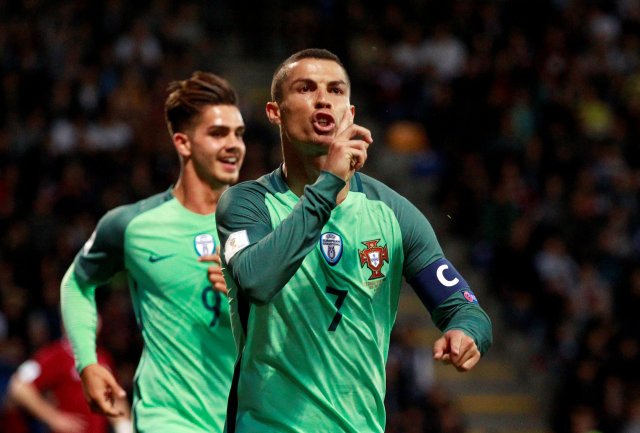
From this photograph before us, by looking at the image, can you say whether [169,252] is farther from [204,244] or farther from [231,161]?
[231,161]

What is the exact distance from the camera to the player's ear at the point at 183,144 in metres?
6.66

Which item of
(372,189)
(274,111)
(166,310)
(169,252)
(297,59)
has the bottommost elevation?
(166,310)

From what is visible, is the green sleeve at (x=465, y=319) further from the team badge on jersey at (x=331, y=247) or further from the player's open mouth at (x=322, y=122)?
the player's open mouth at (x=322, y=122)

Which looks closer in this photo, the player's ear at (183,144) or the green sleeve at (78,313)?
the green sleeve at (78,313)

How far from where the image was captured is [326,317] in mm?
4375

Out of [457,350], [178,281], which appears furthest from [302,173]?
[178,281]

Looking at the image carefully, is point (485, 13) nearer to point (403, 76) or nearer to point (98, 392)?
point (403, 76)

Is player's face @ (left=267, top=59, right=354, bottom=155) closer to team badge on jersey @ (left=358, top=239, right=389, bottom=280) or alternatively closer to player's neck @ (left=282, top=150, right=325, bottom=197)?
player's neck @ (left=282, top=150, right=325, bottom=197)

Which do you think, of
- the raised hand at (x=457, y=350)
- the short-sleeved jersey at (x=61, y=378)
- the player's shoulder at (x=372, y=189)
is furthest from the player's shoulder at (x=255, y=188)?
the short-sleeved jersey at (x=61, y=378)

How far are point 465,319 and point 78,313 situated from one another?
2954 mm

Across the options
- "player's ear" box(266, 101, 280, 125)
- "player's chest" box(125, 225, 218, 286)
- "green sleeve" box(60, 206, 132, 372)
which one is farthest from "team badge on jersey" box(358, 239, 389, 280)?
"green sleeve" box(60, 206, 132, 372)

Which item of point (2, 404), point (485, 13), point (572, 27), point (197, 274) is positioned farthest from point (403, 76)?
point (197, 274)

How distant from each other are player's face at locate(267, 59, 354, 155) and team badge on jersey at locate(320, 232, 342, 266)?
0.33m

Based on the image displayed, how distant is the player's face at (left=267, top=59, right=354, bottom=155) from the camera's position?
→ 4484mm
